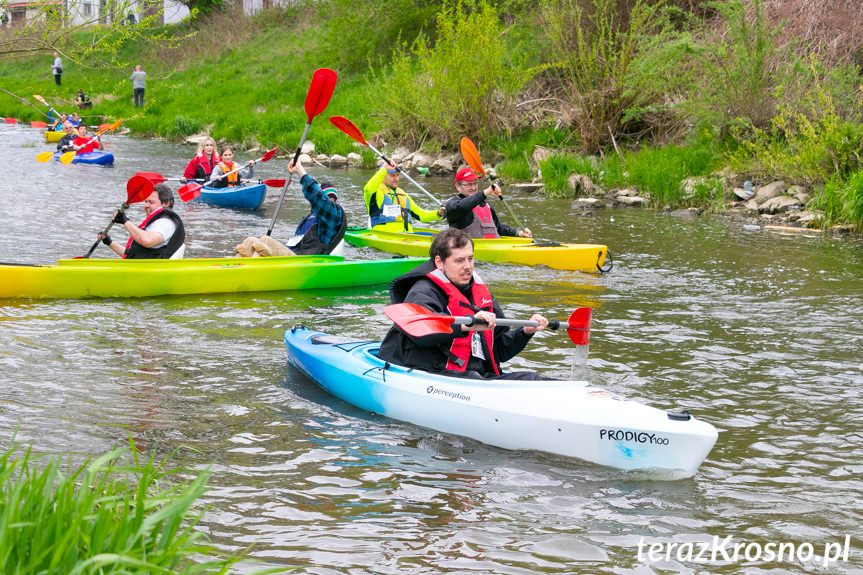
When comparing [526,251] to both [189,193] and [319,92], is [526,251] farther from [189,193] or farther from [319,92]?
[189,193]

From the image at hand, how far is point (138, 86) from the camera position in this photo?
28.8 meters

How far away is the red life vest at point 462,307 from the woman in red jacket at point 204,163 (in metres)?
9.94

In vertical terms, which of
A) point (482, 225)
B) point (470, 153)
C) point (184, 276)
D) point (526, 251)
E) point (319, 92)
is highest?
point (319, 92)

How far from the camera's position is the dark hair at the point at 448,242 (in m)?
4.73

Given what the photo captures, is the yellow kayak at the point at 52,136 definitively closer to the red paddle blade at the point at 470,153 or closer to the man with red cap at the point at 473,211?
the red paddle blade at the point at 470,153

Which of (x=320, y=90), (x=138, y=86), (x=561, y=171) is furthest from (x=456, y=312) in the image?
(x=138, y=86)

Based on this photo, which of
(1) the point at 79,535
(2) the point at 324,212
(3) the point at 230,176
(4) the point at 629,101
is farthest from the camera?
(4) the point at 629,101

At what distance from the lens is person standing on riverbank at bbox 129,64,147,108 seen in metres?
28.3

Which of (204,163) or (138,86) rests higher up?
(138,86)

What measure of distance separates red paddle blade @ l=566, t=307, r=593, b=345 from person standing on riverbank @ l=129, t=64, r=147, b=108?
84.1 feet

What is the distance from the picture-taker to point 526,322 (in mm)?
4602

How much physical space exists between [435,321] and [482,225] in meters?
5.29

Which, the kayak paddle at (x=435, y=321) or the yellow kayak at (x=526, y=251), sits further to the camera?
the yellow kayak at (x=526, y=251)

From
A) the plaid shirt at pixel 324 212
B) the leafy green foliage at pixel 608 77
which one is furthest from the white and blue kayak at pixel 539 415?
the leafy green foliage at pixel 608 77
